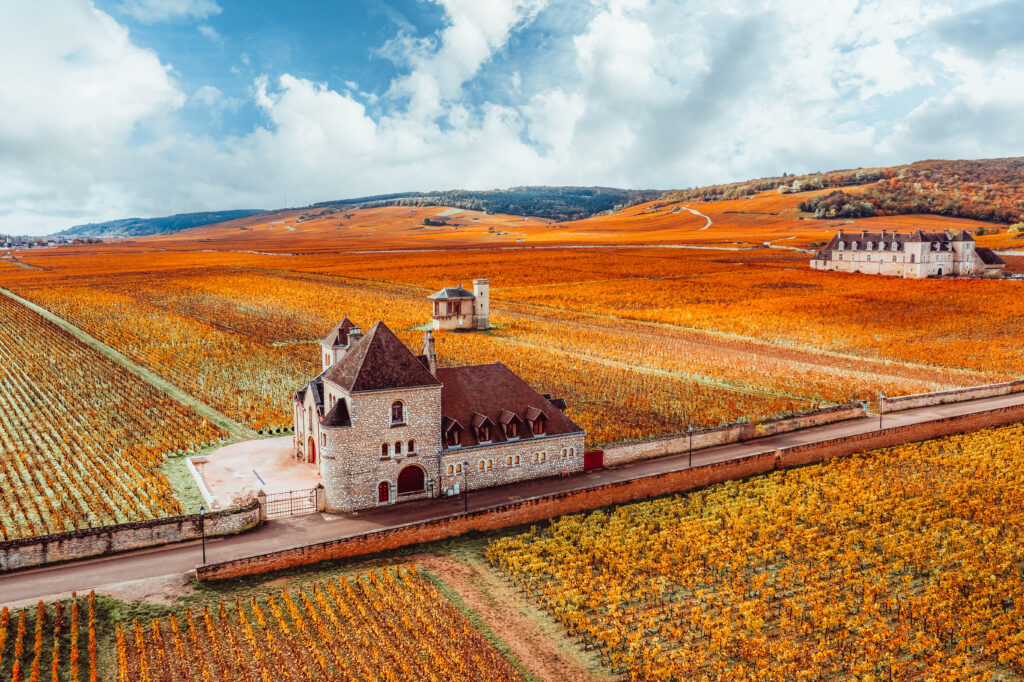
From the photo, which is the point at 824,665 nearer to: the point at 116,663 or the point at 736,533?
the point at 736,533

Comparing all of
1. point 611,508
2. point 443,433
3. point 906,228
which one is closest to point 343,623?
point 443,433

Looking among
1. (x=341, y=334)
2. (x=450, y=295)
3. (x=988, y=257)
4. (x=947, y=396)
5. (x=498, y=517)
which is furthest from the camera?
(x=988, y=257)

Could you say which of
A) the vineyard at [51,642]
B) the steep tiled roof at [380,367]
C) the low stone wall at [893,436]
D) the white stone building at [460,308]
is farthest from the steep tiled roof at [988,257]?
the vineyard at [51,642]

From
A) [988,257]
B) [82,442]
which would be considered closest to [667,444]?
[82,442]

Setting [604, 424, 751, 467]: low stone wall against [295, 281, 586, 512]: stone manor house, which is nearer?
[295, 281, 586, 512]: stone manor house

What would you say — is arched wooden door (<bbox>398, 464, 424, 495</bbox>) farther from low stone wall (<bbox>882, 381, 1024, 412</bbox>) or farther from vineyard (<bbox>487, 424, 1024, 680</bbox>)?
low stone wall (<bbox>882, 381, 1024, 412</bbox>)

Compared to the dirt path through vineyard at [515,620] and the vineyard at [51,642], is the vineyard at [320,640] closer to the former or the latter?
the dirt path through vineyard at [515,620]

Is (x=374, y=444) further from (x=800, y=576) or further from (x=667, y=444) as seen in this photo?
(x=800, y=576)

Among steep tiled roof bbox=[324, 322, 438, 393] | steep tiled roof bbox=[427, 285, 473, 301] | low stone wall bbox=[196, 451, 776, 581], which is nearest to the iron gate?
low stone wall bbox=[196, 451, 776, 581]
